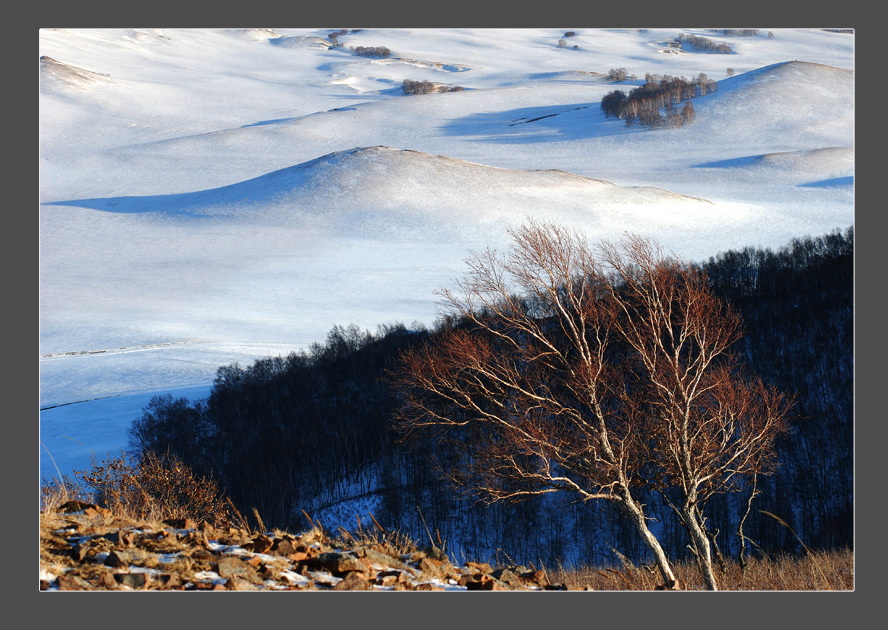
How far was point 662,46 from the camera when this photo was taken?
520 inches

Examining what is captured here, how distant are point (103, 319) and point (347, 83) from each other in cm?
1455

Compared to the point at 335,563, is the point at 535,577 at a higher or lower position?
lower

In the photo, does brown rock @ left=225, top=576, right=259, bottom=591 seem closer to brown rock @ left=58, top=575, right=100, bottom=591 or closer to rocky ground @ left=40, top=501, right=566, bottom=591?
rocky ground @ left=40, top=501, right=566, bottom=591

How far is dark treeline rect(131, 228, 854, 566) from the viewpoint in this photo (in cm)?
1508

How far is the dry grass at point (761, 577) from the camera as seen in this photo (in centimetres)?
730

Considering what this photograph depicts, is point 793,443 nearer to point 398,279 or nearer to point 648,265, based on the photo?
point 648,265

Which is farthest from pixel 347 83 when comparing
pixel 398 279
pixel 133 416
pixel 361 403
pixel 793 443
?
pixel 793 443

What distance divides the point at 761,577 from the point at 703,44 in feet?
31.9

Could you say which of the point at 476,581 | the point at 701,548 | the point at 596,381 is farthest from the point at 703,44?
the point at 476,581

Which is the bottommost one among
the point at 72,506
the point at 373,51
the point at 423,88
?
the point at 72,506

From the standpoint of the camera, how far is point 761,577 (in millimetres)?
8086

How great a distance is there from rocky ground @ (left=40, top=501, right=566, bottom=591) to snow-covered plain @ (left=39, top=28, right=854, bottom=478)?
20.7 feet

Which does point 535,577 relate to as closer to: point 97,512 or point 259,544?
point 259,544

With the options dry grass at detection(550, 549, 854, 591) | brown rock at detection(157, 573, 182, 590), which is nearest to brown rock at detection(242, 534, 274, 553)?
brown rock at detection(157, 573, 182, 590)
